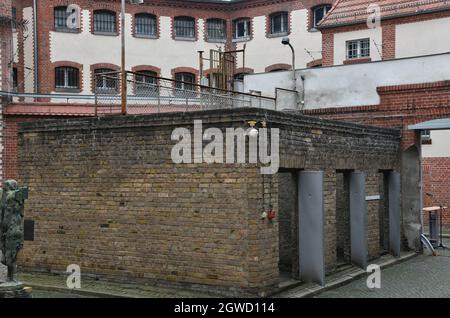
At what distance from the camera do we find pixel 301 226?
12500mm

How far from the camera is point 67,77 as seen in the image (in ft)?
108

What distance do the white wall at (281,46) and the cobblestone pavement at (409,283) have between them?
20.9 m

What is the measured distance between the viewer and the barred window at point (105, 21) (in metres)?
33.9

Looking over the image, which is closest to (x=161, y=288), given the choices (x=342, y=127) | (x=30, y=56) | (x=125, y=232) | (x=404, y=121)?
(x=125, y=232)

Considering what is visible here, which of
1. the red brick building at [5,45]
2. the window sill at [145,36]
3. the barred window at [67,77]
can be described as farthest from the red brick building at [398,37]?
the red brick building at [5,45]

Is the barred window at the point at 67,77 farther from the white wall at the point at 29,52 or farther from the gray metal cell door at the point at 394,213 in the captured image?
the gray metal cell door at the point at 394,213

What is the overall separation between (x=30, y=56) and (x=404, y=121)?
2143 cm

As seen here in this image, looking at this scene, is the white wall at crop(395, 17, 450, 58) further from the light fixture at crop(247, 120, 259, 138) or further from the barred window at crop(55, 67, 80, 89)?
the light fixture at crop(247, 120, 259, 138)

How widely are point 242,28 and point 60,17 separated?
36.0 feet

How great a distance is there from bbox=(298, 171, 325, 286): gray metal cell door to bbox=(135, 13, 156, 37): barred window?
969 inches

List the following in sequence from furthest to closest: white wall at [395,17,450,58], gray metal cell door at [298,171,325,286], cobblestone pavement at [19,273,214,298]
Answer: white wall at [395,17,450,58]
gray metal cell door at [298,171,325,286]
cobblestone pavement at [19,273,214,298]

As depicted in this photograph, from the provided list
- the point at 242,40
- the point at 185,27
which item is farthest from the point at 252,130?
the point at 242,40

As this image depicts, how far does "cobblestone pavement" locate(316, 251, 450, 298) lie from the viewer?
11.9 meters

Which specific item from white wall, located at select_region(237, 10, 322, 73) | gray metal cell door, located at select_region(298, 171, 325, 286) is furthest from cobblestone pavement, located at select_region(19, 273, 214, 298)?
white wall, located at select_region(237, 10, 322, 73)
